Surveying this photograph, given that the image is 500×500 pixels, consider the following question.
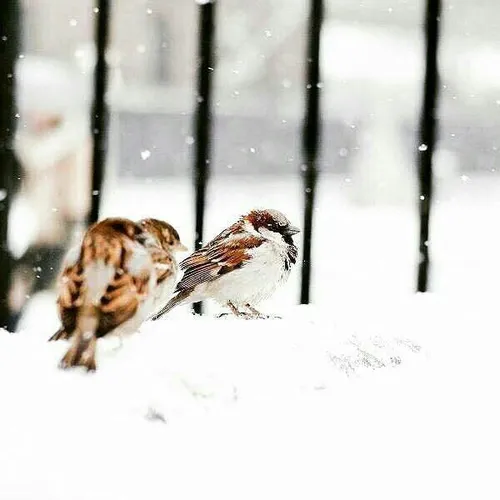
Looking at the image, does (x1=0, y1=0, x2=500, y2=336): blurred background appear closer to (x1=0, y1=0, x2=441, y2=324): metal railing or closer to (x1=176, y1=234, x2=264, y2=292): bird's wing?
(x1=0, y1=0, x2=441, y2=324): metal railing

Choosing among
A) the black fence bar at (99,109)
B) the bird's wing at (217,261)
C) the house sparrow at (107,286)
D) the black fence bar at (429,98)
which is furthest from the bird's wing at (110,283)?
the black fence bar at (429,98)

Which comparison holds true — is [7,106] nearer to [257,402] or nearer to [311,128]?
[311,128]

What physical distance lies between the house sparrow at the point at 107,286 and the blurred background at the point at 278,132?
301 mm

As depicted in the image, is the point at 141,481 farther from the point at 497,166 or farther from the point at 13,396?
the point at 497,166

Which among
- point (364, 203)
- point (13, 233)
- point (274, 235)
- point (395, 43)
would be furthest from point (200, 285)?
point (395, 43)

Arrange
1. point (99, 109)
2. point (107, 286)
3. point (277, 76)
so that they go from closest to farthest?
point (107, 286), point (99, 109), point (277, 76)

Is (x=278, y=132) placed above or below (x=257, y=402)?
above

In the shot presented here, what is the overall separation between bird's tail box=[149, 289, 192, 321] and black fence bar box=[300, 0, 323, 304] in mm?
279

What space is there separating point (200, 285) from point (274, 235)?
0.37 feet

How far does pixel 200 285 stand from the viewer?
→ 1.08 metres

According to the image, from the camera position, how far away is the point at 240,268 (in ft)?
3.53

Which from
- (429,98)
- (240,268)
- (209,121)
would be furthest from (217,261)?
(429,98)

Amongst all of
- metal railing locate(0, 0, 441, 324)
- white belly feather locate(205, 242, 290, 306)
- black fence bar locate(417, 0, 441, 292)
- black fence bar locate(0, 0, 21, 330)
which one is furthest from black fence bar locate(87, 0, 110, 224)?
black fence bar locate(417, 0, 441, 292)

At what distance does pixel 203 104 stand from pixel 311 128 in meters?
0.17
